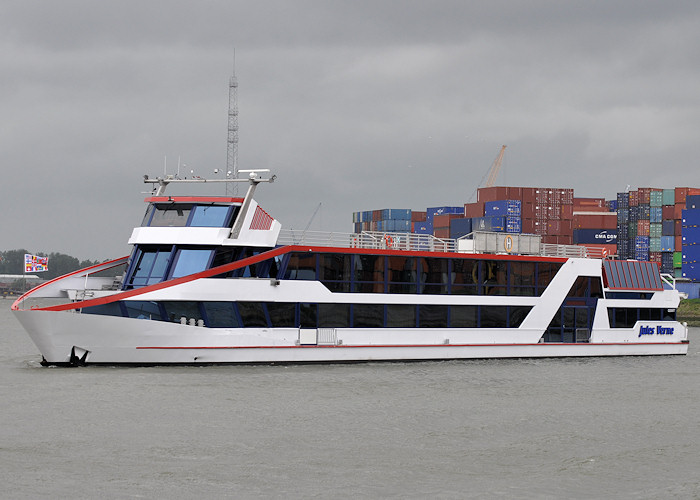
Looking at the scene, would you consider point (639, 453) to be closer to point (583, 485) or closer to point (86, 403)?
point (583, 485)

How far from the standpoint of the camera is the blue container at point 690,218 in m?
88.1

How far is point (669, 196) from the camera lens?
96.3 metres

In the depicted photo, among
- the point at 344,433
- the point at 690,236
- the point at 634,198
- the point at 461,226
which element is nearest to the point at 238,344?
the point at 344,433

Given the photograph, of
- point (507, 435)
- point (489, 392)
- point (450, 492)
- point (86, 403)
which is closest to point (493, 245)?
point (489, 392)

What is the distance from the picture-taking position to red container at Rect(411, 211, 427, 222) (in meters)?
116

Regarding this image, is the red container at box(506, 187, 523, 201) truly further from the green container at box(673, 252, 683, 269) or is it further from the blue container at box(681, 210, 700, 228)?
the green container at box(673, 252, 683, 269)

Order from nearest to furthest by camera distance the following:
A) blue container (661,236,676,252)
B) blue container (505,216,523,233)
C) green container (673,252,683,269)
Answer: blue container (505,216,523,233) → green container (673,252,683,269) → blue container (661,236,676,252)

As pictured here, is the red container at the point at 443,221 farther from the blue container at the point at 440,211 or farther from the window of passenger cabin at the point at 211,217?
the window of passenger cabin at the point at 211,217

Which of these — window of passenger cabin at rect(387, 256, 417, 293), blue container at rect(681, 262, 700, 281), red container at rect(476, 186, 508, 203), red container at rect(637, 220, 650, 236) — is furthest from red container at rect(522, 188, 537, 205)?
window of passenger cabin at rect(387, 256, 417, 293)

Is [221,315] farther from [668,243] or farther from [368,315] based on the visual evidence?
[668,243]

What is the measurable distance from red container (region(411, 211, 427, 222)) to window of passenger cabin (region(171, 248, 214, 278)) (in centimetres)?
8778

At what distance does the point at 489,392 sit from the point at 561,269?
946cm

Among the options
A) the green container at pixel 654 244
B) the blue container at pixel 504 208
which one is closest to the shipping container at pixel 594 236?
the green container at pixel 654 244

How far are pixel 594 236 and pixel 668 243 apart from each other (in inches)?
281
